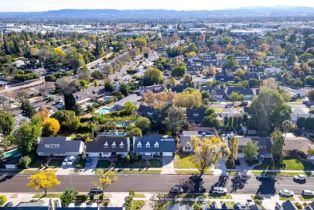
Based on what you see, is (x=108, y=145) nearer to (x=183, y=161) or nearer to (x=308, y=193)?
(x=183, y=161)

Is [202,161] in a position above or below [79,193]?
above

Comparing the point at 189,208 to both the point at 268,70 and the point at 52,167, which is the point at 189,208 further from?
the point at 268,70

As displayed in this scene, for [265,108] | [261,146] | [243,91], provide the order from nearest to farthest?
1. [261,146]
2. [265,108]
3. [243,91]

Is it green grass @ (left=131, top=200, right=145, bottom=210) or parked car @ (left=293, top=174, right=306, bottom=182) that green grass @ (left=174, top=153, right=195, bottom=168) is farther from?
parked car @ (left=293, top=174, right=306, bottom=182)

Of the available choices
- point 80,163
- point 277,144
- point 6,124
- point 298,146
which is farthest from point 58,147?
point 298,146

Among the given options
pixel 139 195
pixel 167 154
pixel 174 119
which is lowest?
pixel 139 195

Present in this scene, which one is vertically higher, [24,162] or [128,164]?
[24,162]

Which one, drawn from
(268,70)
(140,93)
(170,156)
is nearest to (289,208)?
(170,156)
